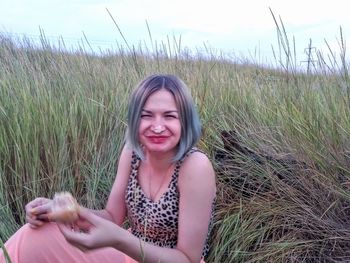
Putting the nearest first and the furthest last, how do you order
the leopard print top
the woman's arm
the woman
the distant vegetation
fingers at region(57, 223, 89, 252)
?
fingers at region(57, 223, 89, 252), the woman's arm, the woman, the leopard print top, the distant vegetation

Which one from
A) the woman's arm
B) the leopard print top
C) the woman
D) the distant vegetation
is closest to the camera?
the woman's arm

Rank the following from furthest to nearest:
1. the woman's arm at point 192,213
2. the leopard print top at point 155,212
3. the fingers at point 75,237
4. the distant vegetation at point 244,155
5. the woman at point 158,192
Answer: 1. the distant vegetation at point 244,155
2. the leopard print top at point 155,212
3. the woman at point 158,192
4. the woman's arm at point 192,213
5. the fingers at point 75,237

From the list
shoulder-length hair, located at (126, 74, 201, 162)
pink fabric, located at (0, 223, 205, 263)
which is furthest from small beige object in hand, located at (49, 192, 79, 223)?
shoulder-length hair, located at (126, 74, 201, 162)

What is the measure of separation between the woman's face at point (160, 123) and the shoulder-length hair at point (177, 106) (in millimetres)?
15

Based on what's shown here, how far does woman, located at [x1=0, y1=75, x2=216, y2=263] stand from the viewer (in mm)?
1552

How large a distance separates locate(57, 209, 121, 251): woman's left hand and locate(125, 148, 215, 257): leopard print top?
0.46m

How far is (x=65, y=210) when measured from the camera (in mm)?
1145

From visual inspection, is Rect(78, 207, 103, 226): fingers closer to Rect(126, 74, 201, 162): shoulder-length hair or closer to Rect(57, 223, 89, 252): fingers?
Rect(57, 223, 89, 252): fingers

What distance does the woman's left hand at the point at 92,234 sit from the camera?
3.63 ft

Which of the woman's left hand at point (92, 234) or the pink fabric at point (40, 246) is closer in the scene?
the woman's left hand at point (92, 234)

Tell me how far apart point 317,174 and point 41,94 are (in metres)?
1.39

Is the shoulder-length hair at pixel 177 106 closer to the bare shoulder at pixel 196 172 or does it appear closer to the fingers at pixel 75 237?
the bare shoulder at pixel 196 172

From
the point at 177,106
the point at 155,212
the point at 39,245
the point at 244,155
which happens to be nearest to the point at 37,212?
the point at 39,245

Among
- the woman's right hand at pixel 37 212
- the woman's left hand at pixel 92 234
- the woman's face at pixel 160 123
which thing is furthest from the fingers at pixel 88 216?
the woman's face at pixel 160 123
